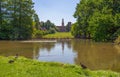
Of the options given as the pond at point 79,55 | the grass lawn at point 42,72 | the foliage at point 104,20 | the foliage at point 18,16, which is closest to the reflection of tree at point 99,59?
the pond at point 79,55

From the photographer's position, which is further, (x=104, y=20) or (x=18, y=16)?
(x=18, y=16)

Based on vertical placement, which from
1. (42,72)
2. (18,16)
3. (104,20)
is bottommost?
(42,72)

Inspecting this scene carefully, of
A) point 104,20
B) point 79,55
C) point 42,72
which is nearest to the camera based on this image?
point 42,72

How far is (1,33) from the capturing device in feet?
232

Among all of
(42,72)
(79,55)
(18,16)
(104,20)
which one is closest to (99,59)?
(79,55)

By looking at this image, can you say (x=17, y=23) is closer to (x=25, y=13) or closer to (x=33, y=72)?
(x=25, y=13)

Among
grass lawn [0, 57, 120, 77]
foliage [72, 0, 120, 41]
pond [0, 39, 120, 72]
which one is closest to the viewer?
grass lawn [0, 57, 120, 77]

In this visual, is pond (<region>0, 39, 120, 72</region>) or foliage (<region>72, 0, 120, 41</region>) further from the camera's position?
foliage (<region>72, 0, 120, 41</region>)

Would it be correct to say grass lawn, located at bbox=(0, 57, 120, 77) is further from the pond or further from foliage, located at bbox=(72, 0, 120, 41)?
foliage, located at bbox=(72, 0, 120, 41)

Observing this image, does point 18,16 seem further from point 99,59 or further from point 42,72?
point 42,72

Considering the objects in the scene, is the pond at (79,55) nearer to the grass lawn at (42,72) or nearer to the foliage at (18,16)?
the grass lawn at (42,72)

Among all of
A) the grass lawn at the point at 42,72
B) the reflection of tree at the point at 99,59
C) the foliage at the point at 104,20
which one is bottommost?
the reflection of tree at the point at 99,59

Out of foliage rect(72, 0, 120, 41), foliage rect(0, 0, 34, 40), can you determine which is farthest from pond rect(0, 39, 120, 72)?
foliage rect(0, 0, 34, 40)

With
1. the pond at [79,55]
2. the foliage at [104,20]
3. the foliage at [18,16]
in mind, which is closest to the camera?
the pond at [79,55]
